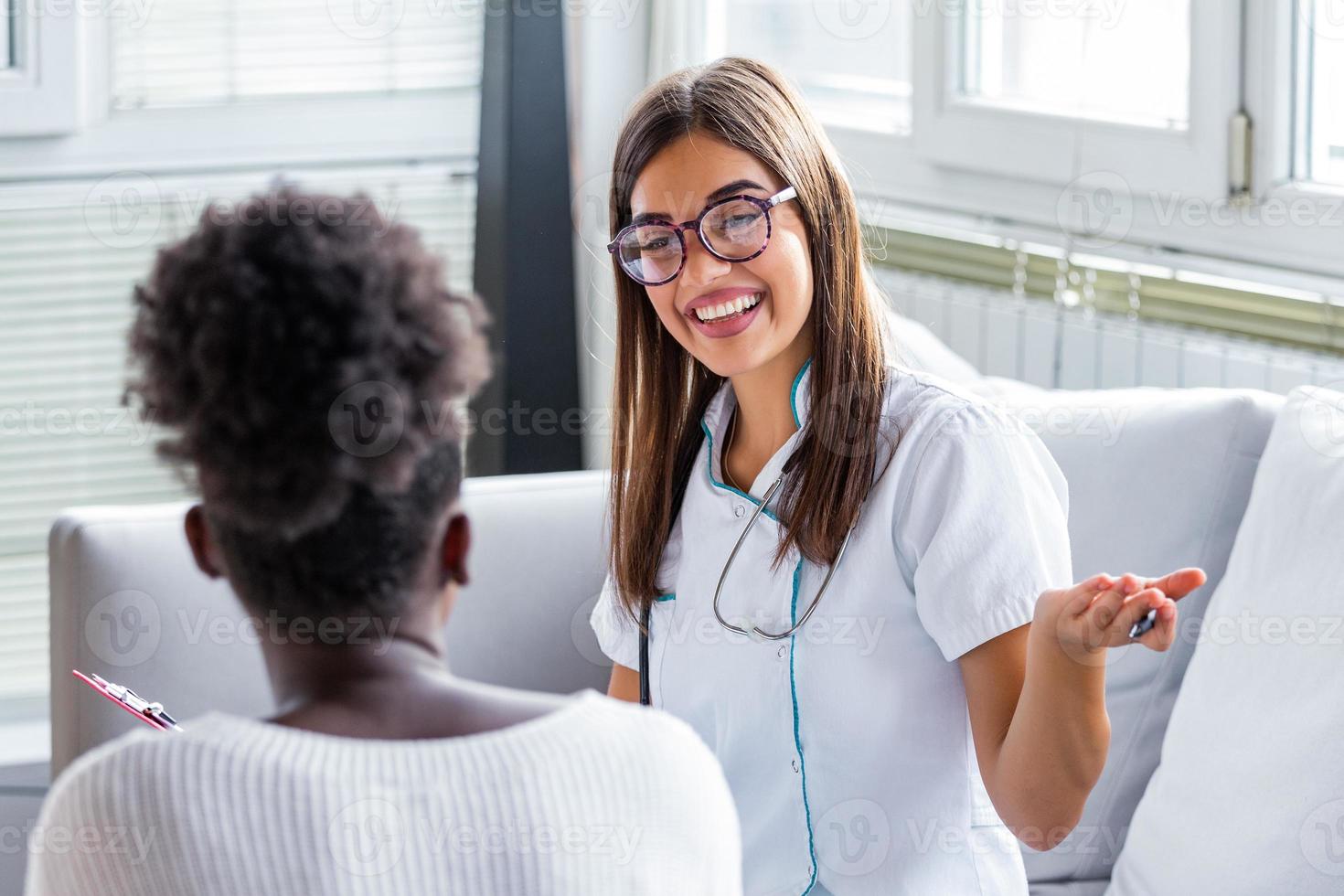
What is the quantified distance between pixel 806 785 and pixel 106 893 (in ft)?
2.33

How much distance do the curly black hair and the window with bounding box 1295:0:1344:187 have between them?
60.5 inches

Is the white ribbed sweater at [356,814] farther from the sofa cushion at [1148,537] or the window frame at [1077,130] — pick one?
the window frame at [1077,130]

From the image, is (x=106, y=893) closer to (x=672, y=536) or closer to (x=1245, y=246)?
(x=672, y=536)

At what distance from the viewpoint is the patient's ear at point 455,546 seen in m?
0.72

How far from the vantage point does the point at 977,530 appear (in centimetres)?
117

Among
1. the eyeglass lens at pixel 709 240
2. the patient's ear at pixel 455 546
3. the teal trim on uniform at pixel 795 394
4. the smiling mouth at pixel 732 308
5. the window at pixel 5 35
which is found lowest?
the patient's ear at pixel 455 546

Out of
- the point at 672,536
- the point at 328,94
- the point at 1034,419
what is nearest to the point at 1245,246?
the point at 1034,419

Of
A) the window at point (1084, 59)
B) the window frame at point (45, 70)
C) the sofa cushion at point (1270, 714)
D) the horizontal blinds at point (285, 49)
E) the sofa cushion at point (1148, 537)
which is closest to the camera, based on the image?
the sofa cushion at point (1270, 714)

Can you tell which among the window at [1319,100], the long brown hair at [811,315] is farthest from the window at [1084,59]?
the long brown hair at [811,315]

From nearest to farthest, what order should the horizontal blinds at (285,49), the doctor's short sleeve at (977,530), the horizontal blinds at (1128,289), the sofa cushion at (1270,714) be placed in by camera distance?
the doctor's short sleeve at (977,530) → the sofa cushion at (1270,714) → the horizontal blinds at (1128,289) → the horizontal blinds at (285,49)

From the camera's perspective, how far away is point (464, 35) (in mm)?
3160

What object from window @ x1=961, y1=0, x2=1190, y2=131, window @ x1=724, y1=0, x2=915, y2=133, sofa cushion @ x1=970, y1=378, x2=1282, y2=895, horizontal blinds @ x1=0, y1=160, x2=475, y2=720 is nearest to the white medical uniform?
sofa cushion @ x1=970, y1=378, x2=1282, y2=895

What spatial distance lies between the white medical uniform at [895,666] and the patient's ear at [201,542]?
640mm

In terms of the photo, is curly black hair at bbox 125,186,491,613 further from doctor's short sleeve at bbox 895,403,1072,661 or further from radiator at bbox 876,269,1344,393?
radiator at bbox 876,269,1344,393
